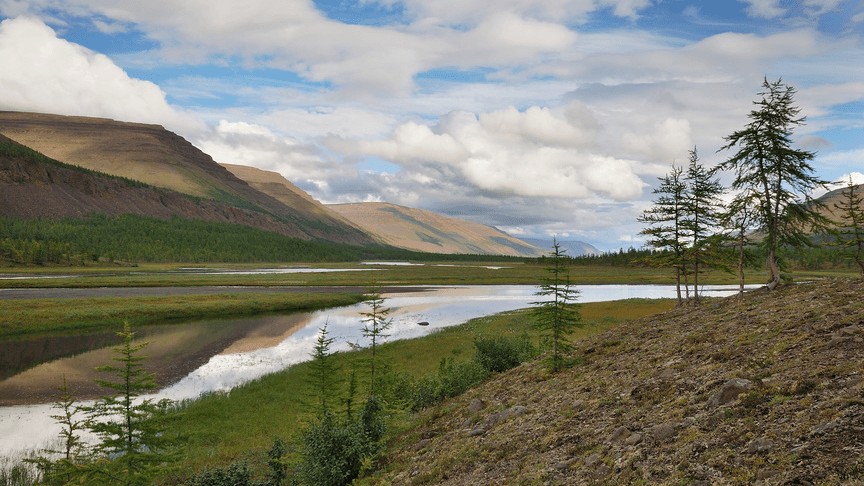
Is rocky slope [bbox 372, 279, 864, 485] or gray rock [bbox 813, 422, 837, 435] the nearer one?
gray rock [bbox 813, 422, 837, 435]

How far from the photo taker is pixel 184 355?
38.5 m

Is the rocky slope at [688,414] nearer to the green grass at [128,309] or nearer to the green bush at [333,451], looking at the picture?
the green bush at [333,451]

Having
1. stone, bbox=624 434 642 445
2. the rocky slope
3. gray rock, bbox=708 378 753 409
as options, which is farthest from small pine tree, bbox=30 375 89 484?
gray rock, bbox=708 378 753 409

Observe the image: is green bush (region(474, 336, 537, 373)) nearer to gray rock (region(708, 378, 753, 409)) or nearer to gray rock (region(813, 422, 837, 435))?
gray rock (region(708, 378, 753, 409))

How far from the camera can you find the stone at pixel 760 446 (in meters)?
6.34

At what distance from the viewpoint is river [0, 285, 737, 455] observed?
25.0 metres

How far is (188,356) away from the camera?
38.2m

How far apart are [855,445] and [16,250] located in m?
201

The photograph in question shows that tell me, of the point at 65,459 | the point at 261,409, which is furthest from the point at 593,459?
the point at 261,409

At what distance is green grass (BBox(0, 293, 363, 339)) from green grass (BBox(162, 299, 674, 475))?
32304mm

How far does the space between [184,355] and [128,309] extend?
86.0ft

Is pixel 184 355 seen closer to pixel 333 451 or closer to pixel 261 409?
pixel 261 409

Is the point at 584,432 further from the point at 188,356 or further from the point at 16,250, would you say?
the point at 16,250

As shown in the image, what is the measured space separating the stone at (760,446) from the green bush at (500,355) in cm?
1664
